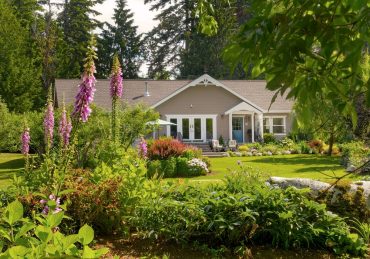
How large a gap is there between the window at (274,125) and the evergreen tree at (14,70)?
64.5 feet

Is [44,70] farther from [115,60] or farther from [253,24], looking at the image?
[253,24]

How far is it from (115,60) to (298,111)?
5.19 metres

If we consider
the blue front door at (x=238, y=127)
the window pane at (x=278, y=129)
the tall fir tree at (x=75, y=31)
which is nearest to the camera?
the blue front door at (x=238, y=127)

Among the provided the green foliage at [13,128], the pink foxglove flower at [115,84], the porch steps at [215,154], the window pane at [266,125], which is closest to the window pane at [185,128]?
the porch steps at [215,154]

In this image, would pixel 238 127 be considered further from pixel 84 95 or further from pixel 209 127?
pixel 84 95

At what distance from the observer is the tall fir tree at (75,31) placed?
155ft

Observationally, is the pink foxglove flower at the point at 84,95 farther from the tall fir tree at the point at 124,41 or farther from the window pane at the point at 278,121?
the tall fir tree at the point at 124,41

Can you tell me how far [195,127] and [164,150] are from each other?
14.4 m

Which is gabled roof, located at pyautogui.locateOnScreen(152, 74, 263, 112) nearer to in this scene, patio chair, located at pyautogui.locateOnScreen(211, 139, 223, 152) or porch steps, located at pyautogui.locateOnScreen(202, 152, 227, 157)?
patio chair, located at pyautogui.locateOnScreen(211, 139, 223, 152)

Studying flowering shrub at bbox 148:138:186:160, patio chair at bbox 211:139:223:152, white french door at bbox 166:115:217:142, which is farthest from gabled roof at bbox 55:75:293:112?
flowering shrub at bbox 148:138:186:160

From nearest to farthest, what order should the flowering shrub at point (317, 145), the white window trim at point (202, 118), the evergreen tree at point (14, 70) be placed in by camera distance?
the flowering shrub at point (317, 145) → the white window trim at point (202, 118) → the evergreen tree at point (14, 70)

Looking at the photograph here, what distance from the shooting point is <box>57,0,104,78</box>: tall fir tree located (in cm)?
4734

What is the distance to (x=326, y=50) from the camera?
6.23ft

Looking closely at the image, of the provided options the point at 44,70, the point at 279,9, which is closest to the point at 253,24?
the point at 279,9
